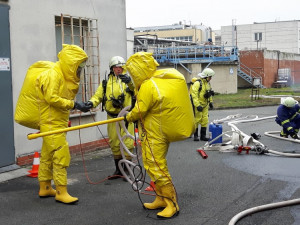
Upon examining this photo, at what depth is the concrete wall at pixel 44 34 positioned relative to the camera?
7.76 metres

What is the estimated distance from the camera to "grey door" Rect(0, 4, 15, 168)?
7371 millimetres

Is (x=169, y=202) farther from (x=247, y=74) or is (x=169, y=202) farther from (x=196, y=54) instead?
(x=247, y=74)

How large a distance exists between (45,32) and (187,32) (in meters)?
57.2

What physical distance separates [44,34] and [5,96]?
5.46 ft

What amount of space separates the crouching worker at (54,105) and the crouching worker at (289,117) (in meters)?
6.49

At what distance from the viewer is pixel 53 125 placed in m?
5.79

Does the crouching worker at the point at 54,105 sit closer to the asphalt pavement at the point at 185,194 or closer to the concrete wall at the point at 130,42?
the asphalt pavement at the point at 185,194

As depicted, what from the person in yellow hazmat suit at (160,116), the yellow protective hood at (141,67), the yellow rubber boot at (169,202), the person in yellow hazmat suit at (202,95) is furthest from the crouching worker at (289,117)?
the yellow protective hood at (141,67)

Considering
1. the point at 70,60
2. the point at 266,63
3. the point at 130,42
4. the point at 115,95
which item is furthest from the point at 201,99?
the point at 266,63

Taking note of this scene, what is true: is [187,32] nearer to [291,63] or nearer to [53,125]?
[291,63]

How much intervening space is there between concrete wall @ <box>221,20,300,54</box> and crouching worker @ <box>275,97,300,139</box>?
47.0m

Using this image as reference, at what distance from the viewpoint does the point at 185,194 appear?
6160 mm

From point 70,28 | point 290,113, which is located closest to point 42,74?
point 70,28

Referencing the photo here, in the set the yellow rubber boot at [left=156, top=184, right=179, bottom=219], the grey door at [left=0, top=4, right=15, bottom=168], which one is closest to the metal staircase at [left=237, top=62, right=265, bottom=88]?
the grey door at [left=0, top=4, right=15, bottom=168]
